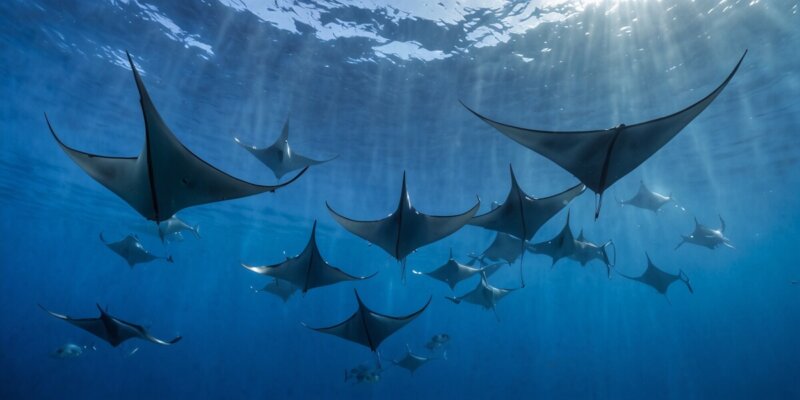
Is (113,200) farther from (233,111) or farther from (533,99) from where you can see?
(533,99)

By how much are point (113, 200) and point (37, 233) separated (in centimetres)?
2500

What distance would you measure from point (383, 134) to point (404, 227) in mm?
12301

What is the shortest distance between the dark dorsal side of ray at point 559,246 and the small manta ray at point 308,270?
13.5 feet

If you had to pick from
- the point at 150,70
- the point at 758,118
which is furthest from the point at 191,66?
the point at 758,118

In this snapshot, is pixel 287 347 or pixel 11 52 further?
pixel 287 347

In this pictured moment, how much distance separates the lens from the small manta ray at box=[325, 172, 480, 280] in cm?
550

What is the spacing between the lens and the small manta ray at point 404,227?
18.0 feet

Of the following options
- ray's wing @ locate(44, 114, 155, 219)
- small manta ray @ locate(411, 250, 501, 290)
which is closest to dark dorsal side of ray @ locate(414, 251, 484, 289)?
small manta ray @ locate(411, 250, 501, 290)

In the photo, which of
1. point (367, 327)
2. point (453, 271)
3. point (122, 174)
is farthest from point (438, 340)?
point (122, 174)

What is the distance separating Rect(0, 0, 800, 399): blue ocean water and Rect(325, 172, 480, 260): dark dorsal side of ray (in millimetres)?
6620

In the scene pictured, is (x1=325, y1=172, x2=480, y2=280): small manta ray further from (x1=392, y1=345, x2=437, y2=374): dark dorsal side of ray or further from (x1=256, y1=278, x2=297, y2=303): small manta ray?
(x1=392, y1=345, x2=437, y2=374): dark dorsal side of ray

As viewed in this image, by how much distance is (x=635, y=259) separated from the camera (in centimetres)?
5131

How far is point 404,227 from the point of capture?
5805 millimetres

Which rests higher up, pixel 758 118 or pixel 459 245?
pixel 758 118
